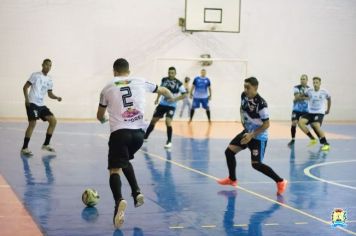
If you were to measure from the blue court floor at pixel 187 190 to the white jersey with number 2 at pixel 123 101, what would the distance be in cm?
130

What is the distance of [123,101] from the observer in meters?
7.71

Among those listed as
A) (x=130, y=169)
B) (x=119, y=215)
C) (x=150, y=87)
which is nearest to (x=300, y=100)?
(x=150, y=87)

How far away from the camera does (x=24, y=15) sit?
27.0 meters

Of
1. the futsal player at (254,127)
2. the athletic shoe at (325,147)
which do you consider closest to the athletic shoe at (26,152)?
the futsal player at (254,127)

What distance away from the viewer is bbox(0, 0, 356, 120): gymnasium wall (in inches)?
1072

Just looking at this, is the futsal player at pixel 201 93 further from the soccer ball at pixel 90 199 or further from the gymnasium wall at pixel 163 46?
the soccer ball at pixel 90 199

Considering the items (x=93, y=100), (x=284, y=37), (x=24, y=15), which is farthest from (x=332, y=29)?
(x=24, y=15)

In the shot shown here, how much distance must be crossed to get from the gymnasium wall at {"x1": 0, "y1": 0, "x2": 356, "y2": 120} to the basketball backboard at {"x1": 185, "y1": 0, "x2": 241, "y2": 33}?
140 centimetres

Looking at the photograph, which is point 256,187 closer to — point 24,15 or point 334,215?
point 334,215

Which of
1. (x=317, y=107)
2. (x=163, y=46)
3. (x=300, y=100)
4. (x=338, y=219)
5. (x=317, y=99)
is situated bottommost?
(x=338, y=219)

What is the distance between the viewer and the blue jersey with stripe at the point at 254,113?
394 inches

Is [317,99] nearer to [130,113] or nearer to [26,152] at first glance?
[26,152]

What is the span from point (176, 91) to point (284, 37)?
1513 centimetres

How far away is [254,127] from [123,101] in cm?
324
